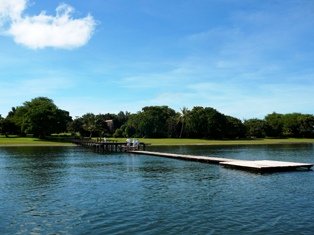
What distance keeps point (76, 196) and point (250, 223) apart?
11.7 m

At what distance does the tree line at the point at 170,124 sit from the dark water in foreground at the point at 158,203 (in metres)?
84.6

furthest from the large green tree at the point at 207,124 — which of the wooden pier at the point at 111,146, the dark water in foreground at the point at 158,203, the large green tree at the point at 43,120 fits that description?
the dark water in foreground at the point at 158,203

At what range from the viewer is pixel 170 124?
461ft

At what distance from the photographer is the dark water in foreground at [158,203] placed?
699 inches

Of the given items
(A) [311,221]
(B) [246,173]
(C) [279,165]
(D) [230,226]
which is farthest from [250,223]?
(C) [279,165]

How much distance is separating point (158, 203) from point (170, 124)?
4627 inches

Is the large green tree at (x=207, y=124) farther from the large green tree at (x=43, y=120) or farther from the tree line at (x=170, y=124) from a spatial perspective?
the large green tree at (x=43, y=120)

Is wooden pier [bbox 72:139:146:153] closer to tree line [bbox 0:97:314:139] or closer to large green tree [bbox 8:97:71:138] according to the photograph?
large green tree [bbox 8:97:71:138]

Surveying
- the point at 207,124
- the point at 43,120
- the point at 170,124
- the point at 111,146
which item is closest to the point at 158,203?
the point at 111,146

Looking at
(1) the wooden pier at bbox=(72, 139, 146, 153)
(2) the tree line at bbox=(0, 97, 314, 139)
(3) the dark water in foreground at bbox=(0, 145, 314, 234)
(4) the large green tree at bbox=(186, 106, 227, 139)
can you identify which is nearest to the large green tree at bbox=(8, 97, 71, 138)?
(2) the tree line at bbox=(0, 97, 314, 139)

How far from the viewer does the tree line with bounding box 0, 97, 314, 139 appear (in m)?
125

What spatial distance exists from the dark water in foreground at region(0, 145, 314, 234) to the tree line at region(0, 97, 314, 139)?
8457 cm

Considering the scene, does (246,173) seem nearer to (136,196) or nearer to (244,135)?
(136,196)

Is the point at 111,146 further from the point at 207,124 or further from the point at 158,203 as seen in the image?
the point at 158,203
